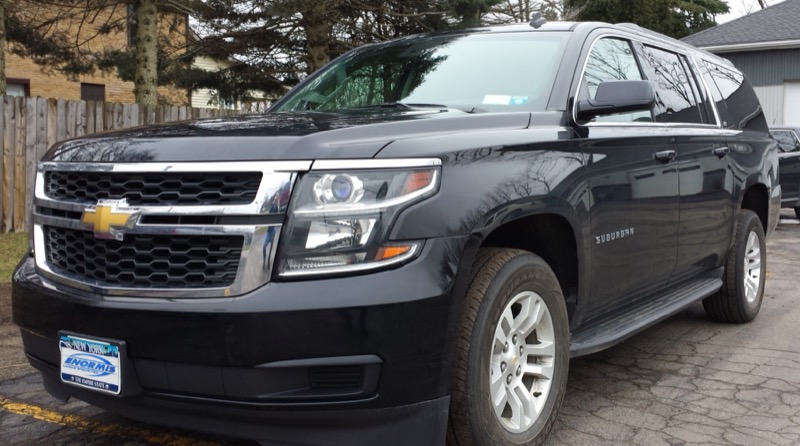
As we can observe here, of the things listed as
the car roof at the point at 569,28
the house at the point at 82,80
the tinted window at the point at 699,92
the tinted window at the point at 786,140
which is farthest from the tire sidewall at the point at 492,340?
the house at the point at 82,80

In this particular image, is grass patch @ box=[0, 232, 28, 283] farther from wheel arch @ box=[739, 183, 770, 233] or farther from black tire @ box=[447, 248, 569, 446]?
wheel arch @ box=[739, 183, 770, 233]

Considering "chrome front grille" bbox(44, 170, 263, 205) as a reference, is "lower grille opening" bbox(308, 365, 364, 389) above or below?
below

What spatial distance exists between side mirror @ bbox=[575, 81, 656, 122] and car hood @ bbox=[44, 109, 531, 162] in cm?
41

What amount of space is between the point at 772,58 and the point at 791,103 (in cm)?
159

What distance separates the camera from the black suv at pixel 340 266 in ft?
8.14

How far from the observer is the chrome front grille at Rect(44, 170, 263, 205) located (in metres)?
2.54

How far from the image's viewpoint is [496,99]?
3.78 meters

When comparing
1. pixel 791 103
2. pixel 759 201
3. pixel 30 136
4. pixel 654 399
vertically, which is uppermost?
pixel 791 103

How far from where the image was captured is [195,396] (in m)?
2.56

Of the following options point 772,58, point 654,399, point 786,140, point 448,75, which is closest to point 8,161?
point 448,75

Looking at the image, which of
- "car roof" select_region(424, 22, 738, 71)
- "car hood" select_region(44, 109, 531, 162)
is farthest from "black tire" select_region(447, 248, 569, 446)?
"car roof" select_region(424, 22, 738, 71)

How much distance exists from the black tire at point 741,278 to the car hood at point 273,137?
111 inches

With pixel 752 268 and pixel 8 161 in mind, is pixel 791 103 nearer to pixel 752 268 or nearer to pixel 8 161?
pixel 752 268

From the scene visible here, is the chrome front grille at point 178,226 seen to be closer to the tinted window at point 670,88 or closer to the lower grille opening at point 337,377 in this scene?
the lower grille opening at point 337,377
